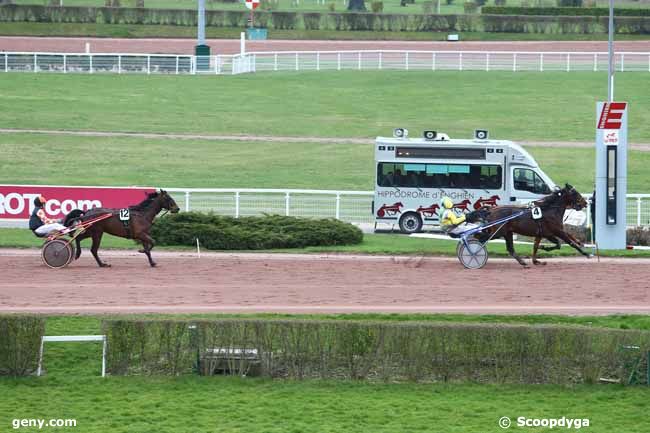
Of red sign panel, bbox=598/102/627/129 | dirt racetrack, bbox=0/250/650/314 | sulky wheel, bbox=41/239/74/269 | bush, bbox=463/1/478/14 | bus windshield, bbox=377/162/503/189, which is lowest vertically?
dirt racetrack, bbox=0/250/650/314

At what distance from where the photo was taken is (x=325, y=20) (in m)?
60.8

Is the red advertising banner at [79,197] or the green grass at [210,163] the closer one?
the red advertising banner at [79,197]

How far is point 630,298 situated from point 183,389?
8.02m

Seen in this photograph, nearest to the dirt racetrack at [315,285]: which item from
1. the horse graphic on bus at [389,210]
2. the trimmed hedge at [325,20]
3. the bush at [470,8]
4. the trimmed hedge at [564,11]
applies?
the horse graphic on bus at [389,210]

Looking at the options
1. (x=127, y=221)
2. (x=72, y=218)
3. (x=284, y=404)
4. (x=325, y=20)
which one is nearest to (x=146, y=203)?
(x=127, y=221)

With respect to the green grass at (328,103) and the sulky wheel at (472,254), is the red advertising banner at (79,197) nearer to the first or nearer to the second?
the sulky wheel at (472,254)

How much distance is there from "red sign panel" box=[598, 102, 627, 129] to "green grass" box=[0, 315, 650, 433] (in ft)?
32.0

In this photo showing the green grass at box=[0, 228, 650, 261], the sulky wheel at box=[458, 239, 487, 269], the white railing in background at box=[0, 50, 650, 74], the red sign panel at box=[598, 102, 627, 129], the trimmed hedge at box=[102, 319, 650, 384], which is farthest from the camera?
the white railing in background at box=[0, 50, 650, 74]

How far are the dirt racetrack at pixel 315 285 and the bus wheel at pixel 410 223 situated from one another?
3.58 metres

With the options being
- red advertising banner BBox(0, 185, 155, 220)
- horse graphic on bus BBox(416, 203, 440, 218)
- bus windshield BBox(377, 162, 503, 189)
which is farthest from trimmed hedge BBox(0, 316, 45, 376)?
horse graphic on bus BBox(416, 203, 440, 218)

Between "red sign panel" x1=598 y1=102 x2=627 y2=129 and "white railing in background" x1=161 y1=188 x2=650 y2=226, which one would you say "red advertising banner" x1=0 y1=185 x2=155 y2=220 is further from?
"red sign panel" x1=598 y1=102 x2=627 y2=129

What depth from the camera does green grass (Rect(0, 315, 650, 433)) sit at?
12766mm

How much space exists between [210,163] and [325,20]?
26813 mm

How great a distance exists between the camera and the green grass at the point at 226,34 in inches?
2259
